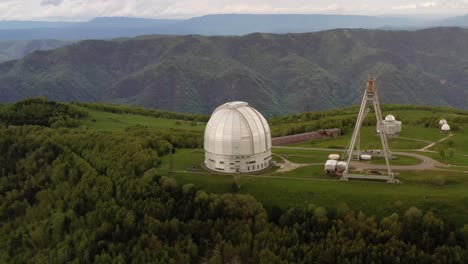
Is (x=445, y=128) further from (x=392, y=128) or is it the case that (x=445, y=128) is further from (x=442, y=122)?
(x=392, y=128)

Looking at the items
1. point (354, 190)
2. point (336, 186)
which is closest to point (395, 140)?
point (336, 186)

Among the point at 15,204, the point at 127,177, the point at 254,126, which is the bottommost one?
the point at 15,204

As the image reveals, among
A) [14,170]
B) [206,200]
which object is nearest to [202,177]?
[206,200]

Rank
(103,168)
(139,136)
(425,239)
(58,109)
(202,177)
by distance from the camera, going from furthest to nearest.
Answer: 1. (58,109)
2. (139,136)
3. (103,168)
4. (202,177)
5. (425,239)

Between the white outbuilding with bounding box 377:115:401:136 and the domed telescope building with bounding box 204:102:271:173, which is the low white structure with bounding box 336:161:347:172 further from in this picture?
the white outbuilding with bounding box 377:115:401:136

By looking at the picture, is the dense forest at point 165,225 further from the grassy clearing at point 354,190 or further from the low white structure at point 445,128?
the low white structure at point 445,128

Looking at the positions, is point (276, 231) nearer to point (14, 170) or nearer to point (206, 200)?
point (206, 200)

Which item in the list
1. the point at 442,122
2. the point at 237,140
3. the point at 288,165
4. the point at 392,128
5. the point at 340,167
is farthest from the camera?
the point at 442,122

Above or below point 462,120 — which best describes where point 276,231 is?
below
